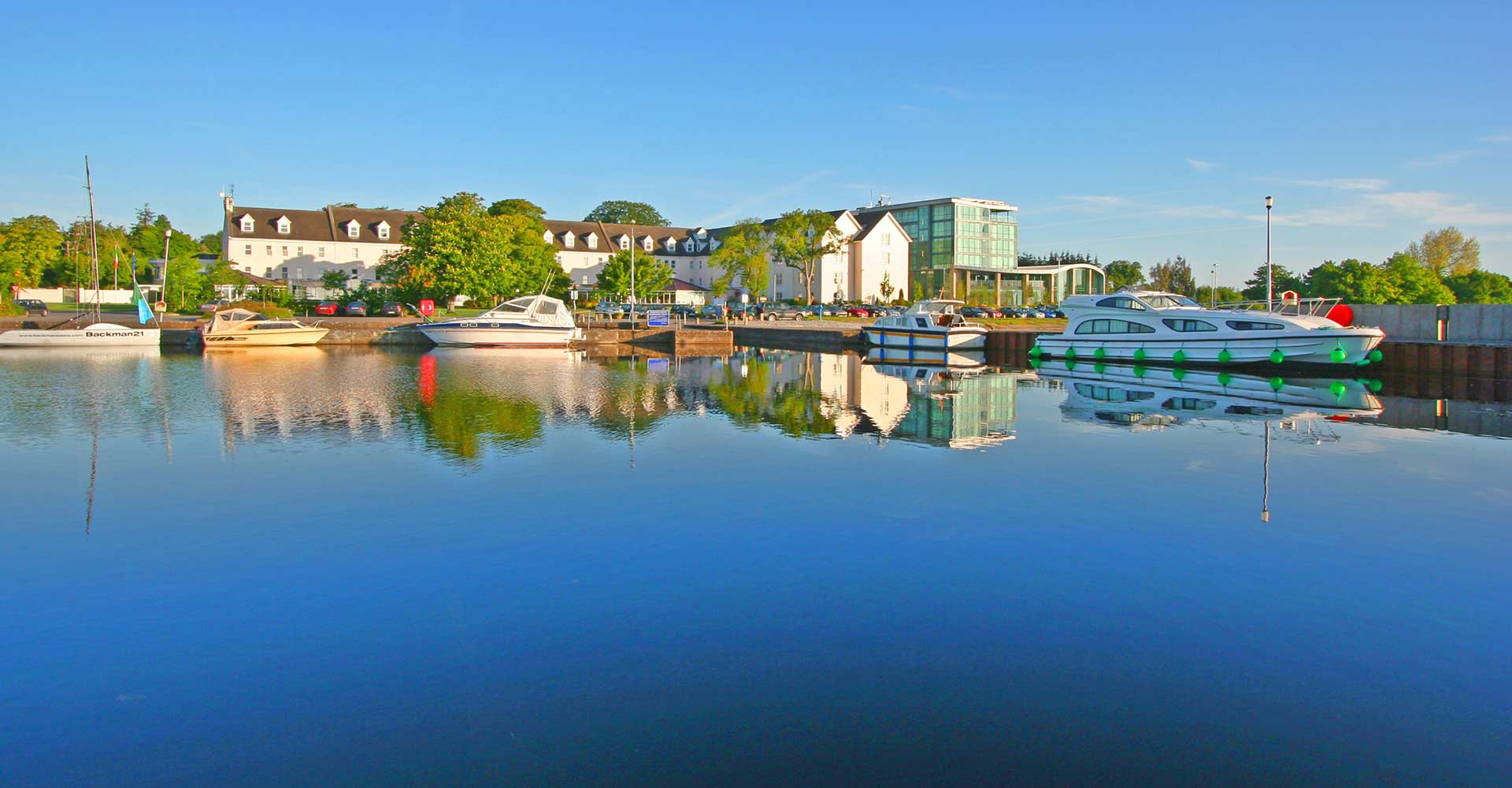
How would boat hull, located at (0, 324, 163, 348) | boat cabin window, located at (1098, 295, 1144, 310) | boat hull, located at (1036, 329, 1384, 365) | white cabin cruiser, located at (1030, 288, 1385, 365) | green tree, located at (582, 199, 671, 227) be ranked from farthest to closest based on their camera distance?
green tree, located at (582, 199, 671, 227) → boat hull, located at (0, 324, 163, 348) → boat cabin window, located at (1098, 295, 1144, 310) → white cabin cruiser, located at (1030, 288, 1385, 365) → boat hull, located at (1036, 329, 1384, 365)

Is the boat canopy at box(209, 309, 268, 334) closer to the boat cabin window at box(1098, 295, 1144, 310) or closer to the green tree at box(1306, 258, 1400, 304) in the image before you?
the boat cabin window at box(1098, 295, 1144, 310)

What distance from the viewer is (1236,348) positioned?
32.3m

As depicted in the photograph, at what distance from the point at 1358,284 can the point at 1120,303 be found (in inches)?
2053

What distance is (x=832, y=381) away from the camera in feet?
96.9

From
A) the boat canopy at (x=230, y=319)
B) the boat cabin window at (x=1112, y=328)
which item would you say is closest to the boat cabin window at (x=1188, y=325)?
the boat cabin window at (x=1112, y=328)

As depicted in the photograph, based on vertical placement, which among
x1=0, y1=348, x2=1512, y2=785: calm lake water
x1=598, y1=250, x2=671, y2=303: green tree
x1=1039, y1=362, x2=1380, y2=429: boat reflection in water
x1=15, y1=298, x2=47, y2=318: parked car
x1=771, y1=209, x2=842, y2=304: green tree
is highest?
x1=771, y1=209, x2=842, y2=304: green tree

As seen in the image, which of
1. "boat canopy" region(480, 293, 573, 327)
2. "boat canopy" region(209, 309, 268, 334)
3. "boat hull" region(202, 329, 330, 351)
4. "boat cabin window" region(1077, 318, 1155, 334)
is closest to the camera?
"boat cabin window" region(1077, 318, 1155, 334)

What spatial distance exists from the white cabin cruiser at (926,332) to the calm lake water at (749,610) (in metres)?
27.2

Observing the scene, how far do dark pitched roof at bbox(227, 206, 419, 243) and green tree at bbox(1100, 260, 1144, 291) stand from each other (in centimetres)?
8278

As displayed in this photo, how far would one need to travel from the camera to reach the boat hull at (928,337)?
43344 mm

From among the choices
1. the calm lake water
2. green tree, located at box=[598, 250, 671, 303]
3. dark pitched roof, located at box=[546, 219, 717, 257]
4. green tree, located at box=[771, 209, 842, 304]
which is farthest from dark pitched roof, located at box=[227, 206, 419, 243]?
the calm lake water

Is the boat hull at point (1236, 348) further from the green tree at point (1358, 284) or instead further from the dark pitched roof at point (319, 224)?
the dark pitched roof at point (319, 224)

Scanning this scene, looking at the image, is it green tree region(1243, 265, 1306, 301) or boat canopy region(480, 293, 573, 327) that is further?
green tree region(1243, 265, 1306, 301)

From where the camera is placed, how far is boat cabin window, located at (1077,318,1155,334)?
118ft
